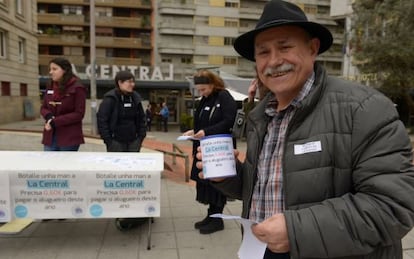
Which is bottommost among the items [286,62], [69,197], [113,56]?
[69,197]

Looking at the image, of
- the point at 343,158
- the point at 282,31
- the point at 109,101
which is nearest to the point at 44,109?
the point at 109,101

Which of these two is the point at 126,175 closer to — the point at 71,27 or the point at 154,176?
the point at 154,176

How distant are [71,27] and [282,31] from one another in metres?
46.0

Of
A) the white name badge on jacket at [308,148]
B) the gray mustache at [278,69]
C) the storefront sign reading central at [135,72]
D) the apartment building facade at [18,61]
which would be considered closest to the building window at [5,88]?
the apartment building facade at [18,61]

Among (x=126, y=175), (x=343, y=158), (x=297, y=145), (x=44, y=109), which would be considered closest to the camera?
(x=343, y=158)

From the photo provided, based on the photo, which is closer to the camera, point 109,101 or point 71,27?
point 109,101

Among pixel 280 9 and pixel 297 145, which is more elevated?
pixel 280 9

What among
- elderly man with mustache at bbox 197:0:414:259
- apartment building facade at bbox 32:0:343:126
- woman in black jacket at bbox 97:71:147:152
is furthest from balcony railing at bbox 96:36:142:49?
elderly man with mustache at bbox 197:0:414:259

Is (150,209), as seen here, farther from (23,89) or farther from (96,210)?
(23,89)

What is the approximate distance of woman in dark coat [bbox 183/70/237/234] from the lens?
3877 millimetres

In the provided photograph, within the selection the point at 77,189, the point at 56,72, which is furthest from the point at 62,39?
the point at 77,189

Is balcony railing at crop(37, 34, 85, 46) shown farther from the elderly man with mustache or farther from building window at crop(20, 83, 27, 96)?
the elderly man with mustache

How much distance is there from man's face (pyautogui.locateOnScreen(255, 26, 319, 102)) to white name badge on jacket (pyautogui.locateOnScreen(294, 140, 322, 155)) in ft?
0.86

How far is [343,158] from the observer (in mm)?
1273
